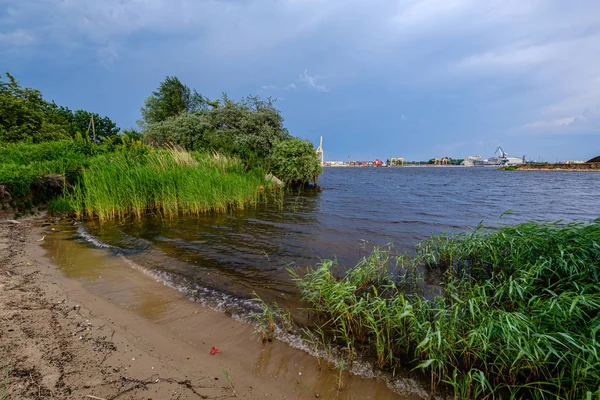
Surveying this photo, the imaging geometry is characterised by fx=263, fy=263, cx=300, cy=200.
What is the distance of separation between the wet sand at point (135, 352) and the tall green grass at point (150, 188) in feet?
16.9

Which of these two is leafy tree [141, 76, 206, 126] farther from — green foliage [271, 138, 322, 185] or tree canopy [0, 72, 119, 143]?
green foliage [271, 138, 322, 185]

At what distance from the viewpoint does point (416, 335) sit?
2.78m

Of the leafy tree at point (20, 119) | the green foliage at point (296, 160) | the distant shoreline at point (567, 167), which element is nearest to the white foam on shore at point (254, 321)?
the green foliage at point (296, 160)

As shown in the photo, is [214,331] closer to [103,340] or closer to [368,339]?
[103,340]

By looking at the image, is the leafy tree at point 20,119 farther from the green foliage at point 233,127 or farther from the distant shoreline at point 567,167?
the distant shoreline at point 567,167

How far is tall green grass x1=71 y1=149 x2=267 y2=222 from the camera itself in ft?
29.7

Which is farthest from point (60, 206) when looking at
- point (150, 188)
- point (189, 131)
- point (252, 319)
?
point (189, 131)

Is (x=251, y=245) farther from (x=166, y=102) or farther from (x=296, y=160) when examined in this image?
(x=166, y=102)

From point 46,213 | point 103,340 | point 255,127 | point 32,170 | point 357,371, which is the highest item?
point 255,127

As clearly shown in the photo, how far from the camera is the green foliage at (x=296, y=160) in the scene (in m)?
20.7

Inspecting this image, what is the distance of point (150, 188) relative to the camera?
393 inches

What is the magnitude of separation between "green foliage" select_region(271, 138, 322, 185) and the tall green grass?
827cm

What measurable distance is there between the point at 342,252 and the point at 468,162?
206m

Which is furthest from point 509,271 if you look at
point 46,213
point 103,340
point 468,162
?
point 468,162
